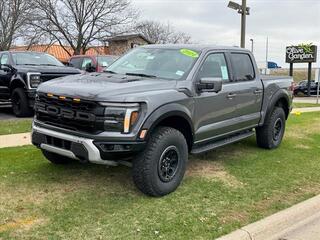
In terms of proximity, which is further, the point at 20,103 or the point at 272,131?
the point at 20,103

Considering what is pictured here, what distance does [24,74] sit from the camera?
35.9 feet

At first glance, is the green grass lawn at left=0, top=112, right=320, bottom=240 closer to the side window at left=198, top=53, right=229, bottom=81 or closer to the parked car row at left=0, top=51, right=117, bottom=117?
the side window at left=198, top=53, right=229, bottom=81

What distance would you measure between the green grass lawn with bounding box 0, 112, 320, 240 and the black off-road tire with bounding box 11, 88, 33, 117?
12.4ft

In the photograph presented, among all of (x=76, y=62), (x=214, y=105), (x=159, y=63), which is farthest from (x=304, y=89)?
(x=159, y=63)

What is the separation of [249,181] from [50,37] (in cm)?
3912

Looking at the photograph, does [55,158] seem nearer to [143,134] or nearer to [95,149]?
[95,149]

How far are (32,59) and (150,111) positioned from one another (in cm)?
776

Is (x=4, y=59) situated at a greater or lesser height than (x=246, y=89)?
greater

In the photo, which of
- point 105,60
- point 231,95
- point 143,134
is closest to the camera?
point 143,134

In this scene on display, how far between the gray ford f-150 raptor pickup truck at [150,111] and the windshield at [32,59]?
5.73 metres

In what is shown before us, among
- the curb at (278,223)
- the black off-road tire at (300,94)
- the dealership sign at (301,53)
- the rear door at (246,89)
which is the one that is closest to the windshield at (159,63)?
the rear door at (246,89)

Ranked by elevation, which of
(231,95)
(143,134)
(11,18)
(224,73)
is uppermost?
(11,18)

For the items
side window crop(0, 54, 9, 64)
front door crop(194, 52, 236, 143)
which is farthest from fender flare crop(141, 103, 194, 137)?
side window crop(0, 54, 9, 64)

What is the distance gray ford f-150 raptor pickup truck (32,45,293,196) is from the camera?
4.93 m
